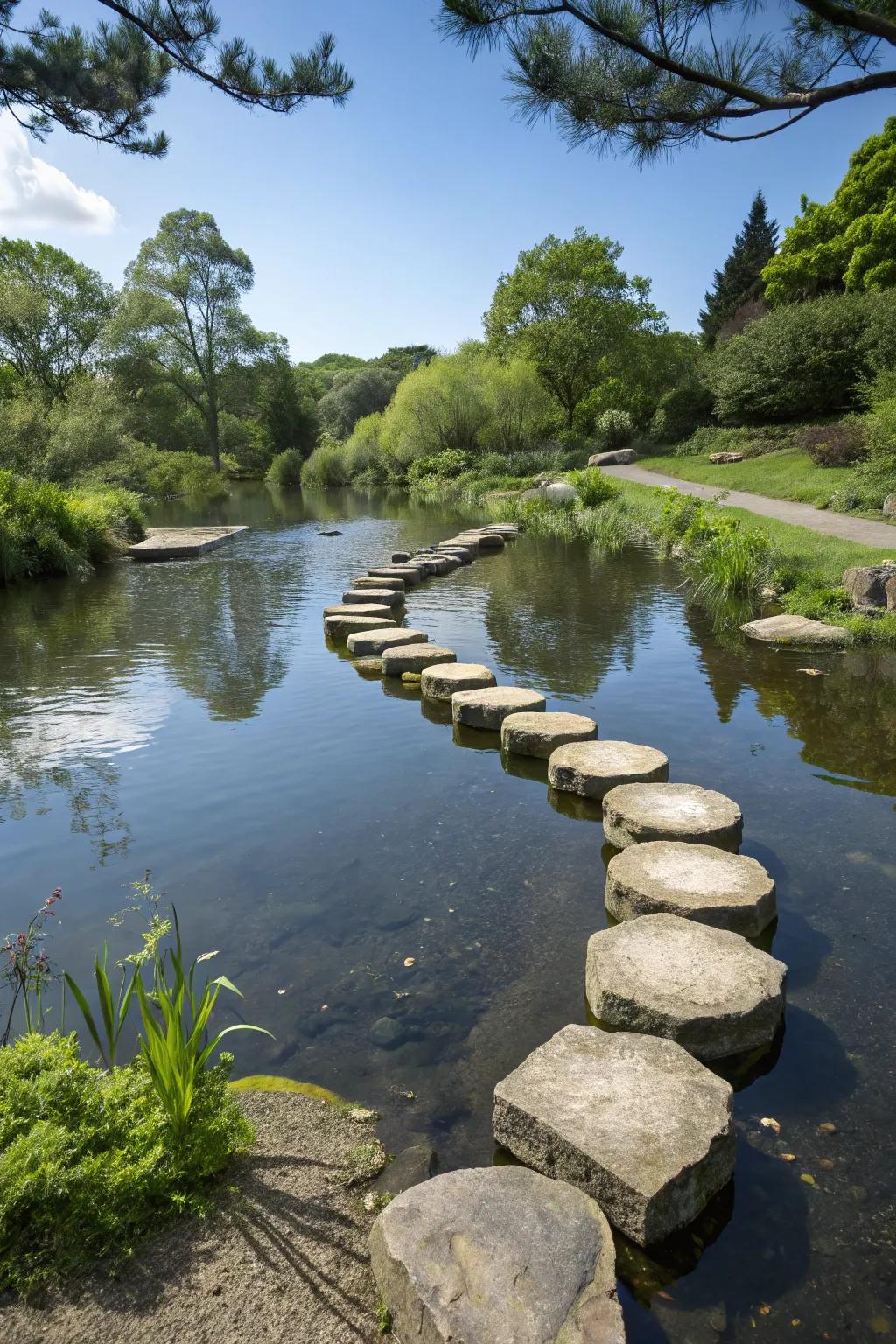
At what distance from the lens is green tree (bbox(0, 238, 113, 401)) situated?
3344 cm

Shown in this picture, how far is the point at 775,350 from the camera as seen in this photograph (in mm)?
26516

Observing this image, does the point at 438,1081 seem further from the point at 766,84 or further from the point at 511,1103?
the point at 766,84

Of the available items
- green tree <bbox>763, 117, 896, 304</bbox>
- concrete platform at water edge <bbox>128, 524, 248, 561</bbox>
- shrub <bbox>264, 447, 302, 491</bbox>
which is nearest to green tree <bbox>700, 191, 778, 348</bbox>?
green tree <bbox>763, 117, 896, 304</bbox>

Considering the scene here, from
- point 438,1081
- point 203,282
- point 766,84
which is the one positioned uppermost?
point 203,282

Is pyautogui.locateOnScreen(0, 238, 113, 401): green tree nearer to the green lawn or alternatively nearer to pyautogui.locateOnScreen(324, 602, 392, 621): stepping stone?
the green lawn

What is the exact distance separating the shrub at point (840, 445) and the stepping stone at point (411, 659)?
14.1m

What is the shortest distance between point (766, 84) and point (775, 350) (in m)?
22.1

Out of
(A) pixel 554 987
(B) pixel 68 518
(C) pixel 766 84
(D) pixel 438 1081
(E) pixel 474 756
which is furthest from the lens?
(B) pixel 68 518

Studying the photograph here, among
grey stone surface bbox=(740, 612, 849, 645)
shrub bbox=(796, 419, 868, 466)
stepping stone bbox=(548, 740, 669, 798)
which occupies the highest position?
shrub bbox=(796, 419, 868, 466)

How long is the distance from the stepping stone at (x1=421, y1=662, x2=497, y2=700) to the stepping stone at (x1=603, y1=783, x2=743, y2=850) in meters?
2.27

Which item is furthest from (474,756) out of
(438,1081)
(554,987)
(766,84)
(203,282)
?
(203,282)

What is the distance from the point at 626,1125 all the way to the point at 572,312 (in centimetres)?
3860

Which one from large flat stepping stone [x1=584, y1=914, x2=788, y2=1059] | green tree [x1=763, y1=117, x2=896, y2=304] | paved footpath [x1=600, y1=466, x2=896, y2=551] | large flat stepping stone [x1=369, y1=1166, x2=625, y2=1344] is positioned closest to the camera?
large flat stepping stone [x1=369, y1=1166, x2=625, y2=1344]

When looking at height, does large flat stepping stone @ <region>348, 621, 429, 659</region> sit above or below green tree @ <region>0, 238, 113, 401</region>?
below
